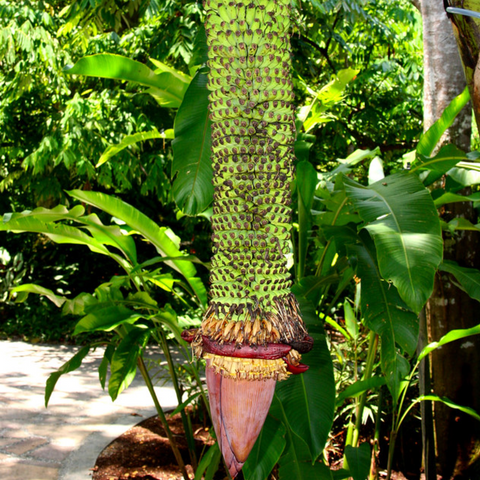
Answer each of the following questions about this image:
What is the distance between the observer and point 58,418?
3.82 metres

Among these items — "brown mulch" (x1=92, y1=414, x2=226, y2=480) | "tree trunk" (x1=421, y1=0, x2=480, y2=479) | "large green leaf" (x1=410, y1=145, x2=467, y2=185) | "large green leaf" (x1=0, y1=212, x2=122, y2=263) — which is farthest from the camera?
"brown mulch" (x1=92, y1=414, x2=226, y2=480)

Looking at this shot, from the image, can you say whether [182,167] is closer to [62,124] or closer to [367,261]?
[367,261]

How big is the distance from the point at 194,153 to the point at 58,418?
3325 mm

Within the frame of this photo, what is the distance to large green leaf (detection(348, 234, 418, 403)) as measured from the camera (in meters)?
1.28

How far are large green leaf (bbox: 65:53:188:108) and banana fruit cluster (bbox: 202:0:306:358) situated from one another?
0.97 meters

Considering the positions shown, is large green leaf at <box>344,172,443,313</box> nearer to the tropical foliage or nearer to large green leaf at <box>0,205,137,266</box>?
the tropical foliage

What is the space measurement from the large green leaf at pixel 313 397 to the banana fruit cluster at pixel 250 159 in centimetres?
83

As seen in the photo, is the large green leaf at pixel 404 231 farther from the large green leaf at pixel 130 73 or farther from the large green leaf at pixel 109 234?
the large green leaf at pixel 109 234

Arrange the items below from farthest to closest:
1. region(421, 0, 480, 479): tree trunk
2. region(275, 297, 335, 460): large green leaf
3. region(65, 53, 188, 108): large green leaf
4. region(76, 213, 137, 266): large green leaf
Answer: region(421, 0, 480, 479): tree trunk → region(76, 213, 137, 266): large green leaf → region(65, 53, 188, 108): large green leaf → region(275, 297, 335, 460): large green leaf

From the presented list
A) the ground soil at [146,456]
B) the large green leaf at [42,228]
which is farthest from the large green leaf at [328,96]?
the ground soil at [146,456]

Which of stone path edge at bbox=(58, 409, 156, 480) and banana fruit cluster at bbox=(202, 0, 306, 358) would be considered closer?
banana fruit cluster at bbox=(202, 0, 306, 358)

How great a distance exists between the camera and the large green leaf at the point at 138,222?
6.77ft

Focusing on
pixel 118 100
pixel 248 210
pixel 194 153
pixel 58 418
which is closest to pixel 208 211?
pixel 194 153

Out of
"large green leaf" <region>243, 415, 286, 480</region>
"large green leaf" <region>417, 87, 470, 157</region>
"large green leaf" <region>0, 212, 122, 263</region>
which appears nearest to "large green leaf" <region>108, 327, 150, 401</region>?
"large green leaf" <region>0, 212, 122, 263</region>
